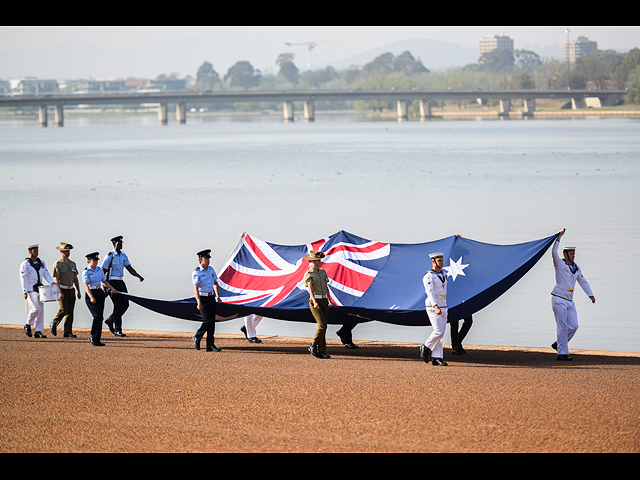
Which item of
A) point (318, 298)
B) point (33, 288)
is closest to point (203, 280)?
point (318, 298)

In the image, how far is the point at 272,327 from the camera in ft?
64.0

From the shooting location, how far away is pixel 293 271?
606 inches

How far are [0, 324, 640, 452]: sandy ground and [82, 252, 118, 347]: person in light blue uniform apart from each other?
501 millimetres

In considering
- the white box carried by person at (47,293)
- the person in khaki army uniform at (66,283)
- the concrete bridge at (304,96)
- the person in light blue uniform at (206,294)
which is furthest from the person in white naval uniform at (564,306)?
the concrete bridge at (304,96)

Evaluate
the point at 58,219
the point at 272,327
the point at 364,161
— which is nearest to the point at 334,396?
the point at 272,327

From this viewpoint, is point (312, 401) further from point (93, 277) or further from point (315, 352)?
point (93, 277)

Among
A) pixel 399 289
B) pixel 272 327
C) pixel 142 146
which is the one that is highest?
Result: pixel 142 146

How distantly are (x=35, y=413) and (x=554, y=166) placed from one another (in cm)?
6343

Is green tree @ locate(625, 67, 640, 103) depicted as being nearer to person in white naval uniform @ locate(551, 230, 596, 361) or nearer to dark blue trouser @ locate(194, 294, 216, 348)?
person in white naval uniform @ locate(551, 230, 596, 361)

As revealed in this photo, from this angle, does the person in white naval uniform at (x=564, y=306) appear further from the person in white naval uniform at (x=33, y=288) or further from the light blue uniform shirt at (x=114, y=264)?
the person in white naval uniform at (x=33, y=288)

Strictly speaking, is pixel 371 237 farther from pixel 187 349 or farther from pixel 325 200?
pixel 187 349

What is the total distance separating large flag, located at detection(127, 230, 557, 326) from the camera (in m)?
14.1

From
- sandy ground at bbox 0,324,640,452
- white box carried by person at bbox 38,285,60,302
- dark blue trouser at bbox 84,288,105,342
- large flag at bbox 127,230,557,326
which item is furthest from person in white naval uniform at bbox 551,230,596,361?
white box carried by person at bbox 38,285,60,302

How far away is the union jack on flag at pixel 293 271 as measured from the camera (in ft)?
48.9
